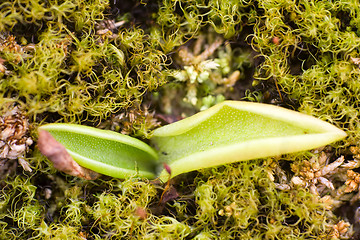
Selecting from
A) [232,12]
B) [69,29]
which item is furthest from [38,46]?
[232,12]

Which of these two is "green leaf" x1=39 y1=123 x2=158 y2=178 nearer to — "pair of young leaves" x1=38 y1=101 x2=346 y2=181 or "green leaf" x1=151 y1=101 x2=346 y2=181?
"pair of young leaves" x1=38 y1=101 x2=346 y2=181

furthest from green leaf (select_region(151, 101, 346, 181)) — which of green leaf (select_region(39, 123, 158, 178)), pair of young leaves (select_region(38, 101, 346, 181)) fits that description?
green leaf (select_region(39, 123, 158, 178))

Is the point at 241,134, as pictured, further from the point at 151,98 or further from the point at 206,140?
the point at 151,98

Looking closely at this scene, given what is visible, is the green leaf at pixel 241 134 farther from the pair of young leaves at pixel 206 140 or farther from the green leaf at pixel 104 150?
the green leaf at pixel 104 150

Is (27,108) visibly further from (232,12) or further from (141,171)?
(232,12)
